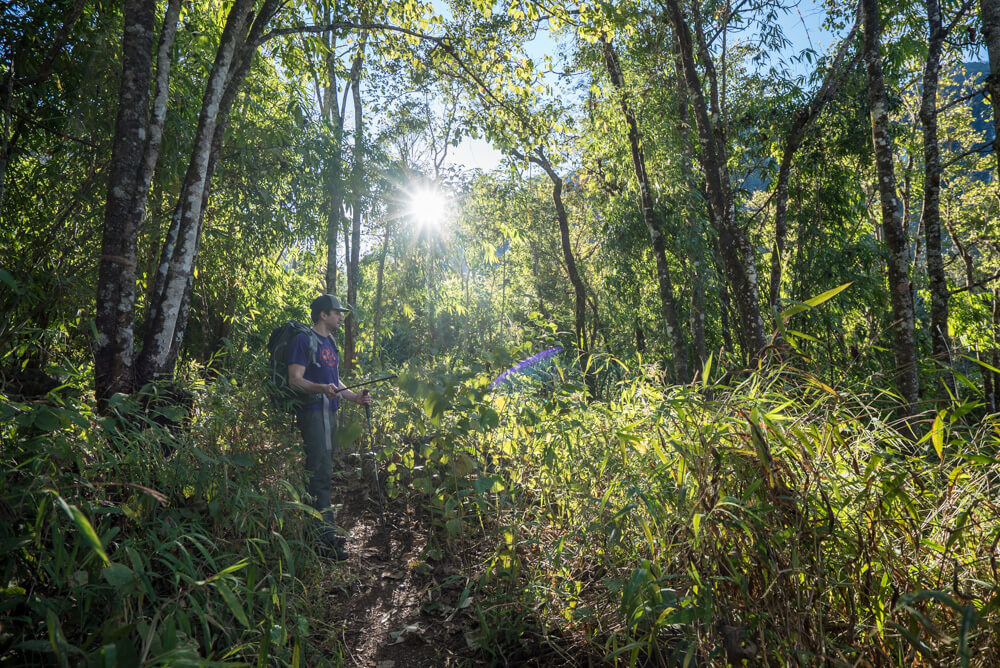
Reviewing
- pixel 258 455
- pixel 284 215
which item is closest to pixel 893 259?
pixel 258 455

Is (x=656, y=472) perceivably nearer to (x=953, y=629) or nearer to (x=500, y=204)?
(x=953, y=629)

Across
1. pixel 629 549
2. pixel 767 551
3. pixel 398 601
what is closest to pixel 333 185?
pixel 398 601

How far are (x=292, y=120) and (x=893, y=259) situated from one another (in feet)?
25.3

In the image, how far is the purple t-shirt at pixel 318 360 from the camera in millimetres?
4086

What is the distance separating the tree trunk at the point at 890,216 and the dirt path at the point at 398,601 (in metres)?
4.44

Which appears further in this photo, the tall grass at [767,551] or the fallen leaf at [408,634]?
the fallen leaf at [408,634]

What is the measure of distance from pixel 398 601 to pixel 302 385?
5.51 feet

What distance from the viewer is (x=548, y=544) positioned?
3078mm

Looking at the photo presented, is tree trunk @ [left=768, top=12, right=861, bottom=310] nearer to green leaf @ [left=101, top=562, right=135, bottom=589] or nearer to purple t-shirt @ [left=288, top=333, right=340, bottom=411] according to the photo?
purple t-shirt @ [left=288, top=333, right=340, bottom=411]

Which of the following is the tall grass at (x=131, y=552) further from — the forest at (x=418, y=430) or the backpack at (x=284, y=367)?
the backpack at (x=284, y=367)

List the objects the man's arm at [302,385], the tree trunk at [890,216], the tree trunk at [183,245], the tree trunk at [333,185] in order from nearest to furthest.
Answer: the tree trunk at [183,245]
the man's arm at [302,385]
the tree trunk at [890,216]
the tree trunk at [333,185]

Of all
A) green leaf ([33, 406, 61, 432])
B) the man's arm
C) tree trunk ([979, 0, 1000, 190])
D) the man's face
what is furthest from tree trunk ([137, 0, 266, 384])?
tree trunk ([979, 0, 1000, 190])

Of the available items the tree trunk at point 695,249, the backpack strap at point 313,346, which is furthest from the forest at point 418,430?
the tree trunk at point 695,249

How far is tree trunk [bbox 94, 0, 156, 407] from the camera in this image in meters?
3.41
